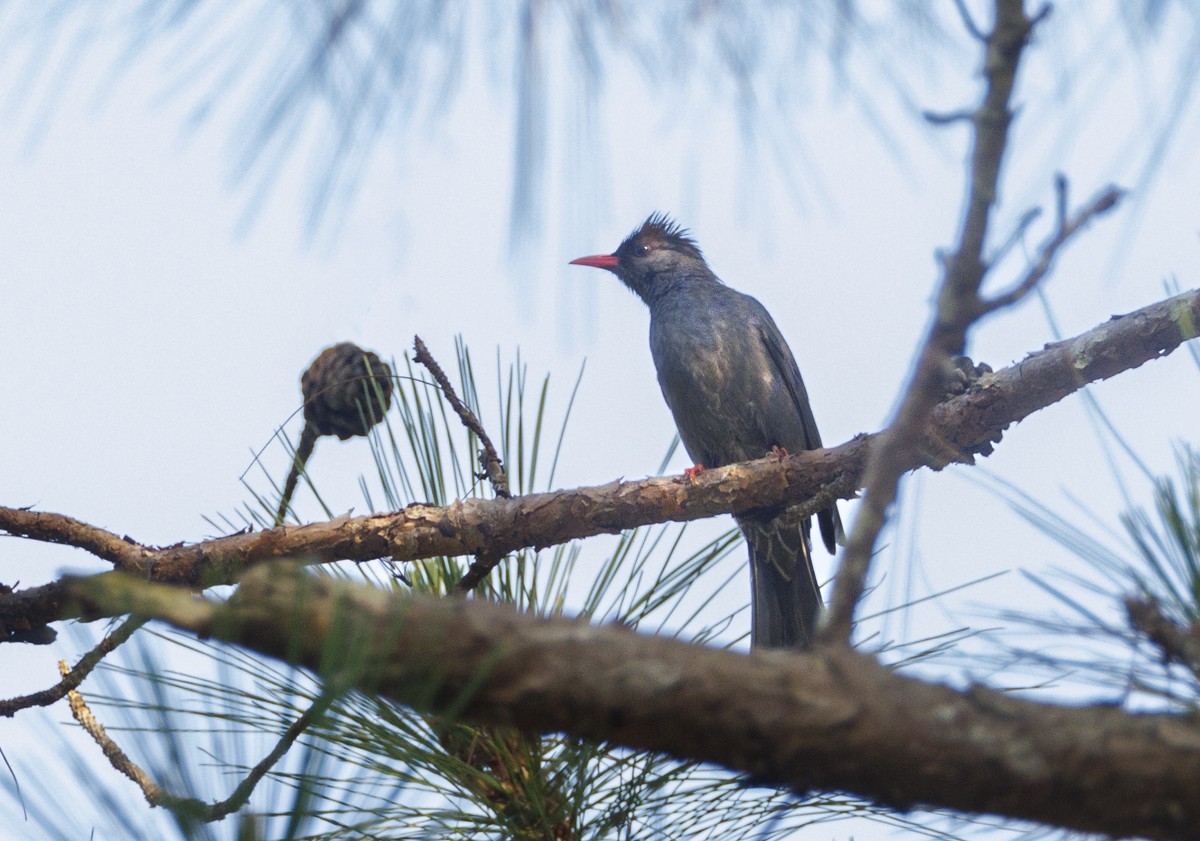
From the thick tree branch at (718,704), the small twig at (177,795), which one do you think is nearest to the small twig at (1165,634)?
the thick tree branch at (718,704)

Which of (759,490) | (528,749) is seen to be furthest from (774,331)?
(528,749)

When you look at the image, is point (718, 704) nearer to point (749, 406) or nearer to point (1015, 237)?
point (1015, 237)

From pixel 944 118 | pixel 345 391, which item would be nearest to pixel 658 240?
pixel 345 391

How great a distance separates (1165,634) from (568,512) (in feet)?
6.81

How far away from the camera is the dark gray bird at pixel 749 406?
5262 millimetres

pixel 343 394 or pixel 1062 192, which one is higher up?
pixel 343 394

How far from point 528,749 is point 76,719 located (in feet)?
3.28

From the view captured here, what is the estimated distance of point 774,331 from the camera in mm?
5914

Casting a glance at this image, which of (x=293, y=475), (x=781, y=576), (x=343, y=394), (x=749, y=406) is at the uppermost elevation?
(x=749, y=406)

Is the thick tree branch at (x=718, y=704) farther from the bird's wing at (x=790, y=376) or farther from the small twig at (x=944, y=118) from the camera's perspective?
the bird's wing at (x=790, y=376)

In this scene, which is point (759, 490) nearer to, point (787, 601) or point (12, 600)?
point (787, 601)

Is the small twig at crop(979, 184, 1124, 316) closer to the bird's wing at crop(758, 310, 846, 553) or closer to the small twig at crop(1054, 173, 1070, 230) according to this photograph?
the small twig at crop(1054, 173, 1070, 230)

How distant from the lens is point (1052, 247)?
4.60 ft

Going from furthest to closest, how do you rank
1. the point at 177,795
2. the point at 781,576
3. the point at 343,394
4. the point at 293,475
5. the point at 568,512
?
the point at 781,576 < the point at 343,394 < the point at 293,475 < the point at 568,512 < the point at 177,795
